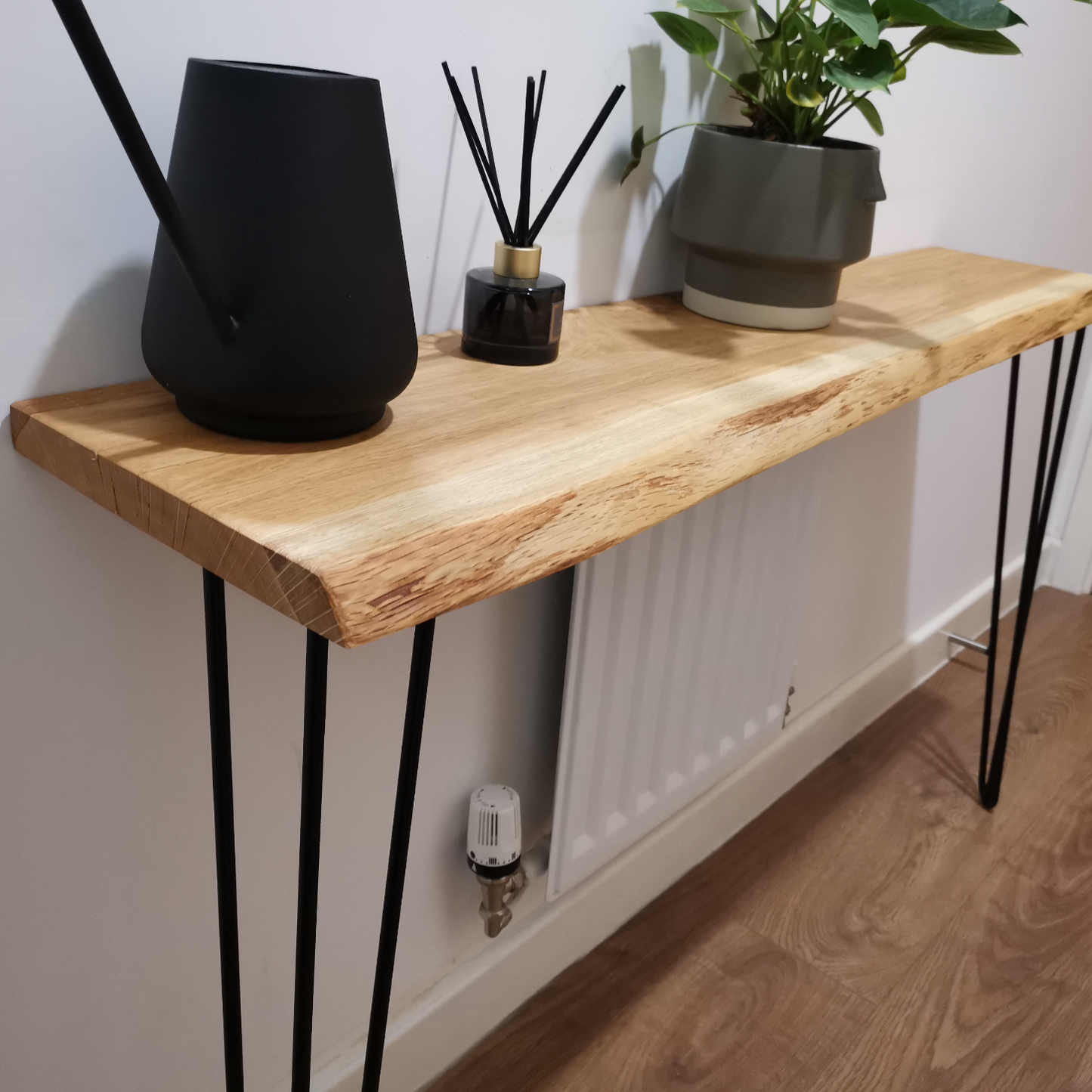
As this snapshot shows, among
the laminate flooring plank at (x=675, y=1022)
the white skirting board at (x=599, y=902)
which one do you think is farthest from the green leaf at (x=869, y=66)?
the laminate flooring plank at (x=675, y=1022)

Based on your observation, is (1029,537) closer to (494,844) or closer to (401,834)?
(494,844)

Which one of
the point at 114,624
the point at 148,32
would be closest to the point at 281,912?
the point at 114,624

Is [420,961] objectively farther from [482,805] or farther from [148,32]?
[148,32]

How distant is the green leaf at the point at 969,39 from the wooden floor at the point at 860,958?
109cm

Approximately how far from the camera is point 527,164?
2.46 feet

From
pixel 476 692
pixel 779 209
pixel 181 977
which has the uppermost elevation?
pixel 779 209

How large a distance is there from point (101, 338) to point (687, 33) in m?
0.57

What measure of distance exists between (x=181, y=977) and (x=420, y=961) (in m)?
0.32

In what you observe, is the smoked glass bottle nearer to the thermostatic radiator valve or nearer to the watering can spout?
the watering can spout

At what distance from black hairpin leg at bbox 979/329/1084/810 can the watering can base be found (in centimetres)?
106

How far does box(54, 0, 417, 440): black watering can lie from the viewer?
1.76ft

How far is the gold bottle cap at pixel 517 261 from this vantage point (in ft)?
2.53

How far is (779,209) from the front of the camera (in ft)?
2.96

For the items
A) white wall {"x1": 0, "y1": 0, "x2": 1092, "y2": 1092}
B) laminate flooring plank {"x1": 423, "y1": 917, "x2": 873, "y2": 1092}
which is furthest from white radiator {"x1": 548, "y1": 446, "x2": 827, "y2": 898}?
laminate flooring plank {"x1": 423, "y1": 917, "x2": 873, "y2": 1092}
